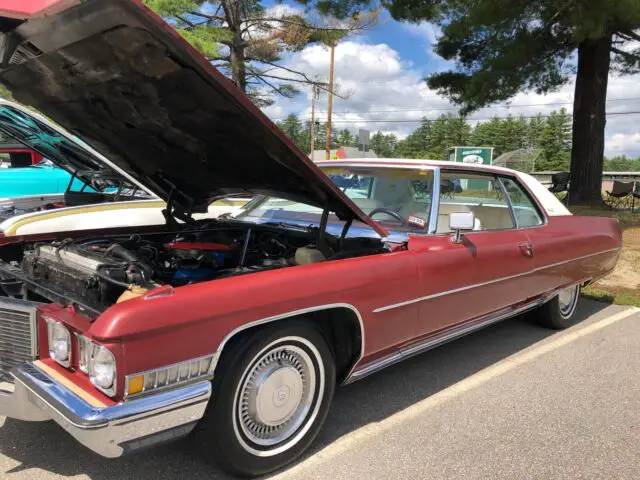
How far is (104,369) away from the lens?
1.95 meters

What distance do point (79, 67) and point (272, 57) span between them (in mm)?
14145

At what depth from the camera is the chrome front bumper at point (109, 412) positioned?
188 centimetres

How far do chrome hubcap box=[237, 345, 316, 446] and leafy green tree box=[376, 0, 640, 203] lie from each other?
34.1ft

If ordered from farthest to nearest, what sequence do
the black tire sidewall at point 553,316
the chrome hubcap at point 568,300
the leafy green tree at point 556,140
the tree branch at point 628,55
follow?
1. the leafy green tree at point 556,140
2. the tree branch at point 628,55
3. the chrome hubcap at point 568,300
4. the black tire sidewall at point 553,316

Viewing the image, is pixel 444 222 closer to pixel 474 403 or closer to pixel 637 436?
pixel 474 403

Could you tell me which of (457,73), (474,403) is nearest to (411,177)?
(474,403)

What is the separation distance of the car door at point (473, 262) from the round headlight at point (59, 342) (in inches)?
71.1

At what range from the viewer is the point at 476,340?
14.9ft

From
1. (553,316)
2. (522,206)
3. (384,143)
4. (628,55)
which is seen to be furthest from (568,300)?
(384,143)

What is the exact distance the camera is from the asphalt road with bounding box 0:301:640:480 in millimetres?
2504

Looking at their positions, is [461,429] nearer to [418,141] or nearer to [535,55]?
[535,55]

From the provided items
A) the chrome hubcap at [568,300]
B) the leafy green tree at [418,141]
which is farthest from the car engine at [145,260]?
the leafy green tree at [418,141]

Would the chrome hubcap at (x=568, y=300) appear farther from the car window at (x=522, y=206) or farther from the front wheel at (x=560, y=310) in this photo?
the car window at (x=522, y=206)

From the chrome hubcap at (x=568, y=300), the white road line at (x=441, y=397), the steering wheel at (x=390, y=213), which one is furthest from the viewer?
the chrome hubcap at (x=568, y=300)
